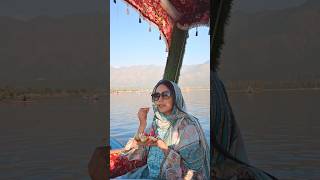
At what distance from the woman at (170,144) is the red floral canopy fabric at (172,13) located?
417 mm

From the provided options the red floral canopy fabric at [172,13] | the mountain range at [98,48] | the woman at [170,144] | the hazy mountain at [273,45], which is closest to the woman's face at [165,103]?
the woman at [170,144]

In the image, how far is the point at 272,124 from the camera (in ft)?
22.4

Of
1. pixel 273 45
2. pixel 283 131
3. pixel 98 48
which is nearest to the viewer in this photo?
pixel 283 131

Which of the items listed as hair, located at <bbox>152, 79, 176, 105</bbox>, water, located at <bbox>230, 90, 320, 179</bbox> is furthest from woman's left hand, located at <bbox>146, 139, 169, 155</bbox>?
water, located at <bbox>230, 90, 320, 179</bbox>

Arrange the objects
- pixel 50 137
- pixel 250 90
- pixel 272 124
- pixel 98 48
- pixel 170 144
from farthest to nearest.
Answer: pixel 98 48
pixel 250 90
pixel 50 137
pixel 272 124
pixel 170 144

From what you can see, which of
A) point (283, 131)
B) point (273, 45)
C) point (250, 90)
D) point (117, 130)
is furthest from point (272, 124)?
point (117, 130)

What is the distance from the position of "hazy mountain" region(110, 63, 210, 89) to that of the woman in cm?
8

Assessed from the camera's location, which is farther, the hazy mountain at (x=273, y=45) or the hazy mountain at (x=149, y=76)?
the hazy mountain at (x=273, y=45)

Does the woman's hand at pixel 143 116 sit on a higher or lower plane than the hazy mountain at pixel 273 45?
lower

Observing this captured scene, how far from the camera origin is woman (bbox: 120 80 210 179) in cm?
297

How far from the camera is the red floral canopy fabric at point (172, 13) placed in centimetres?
308

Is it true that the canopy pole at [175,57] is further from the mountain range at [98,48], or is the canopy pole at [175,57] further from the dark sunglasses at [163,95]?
the mountain range at [98,48]

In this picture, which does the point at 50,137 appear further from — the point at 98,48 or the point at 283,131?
the point at 283,131

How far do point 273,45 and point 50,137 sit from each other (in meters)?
4.11
